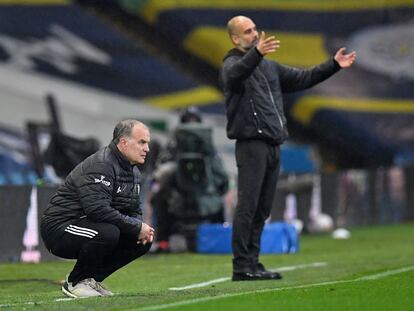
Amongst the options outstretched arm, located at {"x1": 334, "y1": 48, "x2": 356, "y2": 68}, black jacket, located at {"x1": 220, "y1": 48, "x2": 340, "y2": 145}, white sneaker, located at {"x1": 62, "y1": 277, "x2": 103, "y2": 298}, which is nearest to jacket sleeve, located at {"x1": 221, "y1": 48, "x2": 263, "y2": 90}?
black jacket, located at {"x1": 220, "y1": 48, "x2": 340, "y2": 145}

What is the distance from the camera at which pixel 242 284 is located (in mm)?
9977

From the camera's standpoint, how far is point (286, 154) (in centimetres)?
2364

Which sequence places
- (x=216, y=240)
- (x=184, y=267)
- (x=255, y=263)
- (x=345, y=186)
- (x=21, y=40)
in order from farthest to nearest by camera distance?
(x=21, y=40)
(x=345, y=186)
(x=216, y=240)
(x=184, y=267)
(x=255, y=263)

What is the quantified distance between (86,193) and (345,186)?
14.5 metres

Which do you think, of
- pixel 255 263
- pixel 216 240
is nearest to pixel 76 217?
pixel 255 263

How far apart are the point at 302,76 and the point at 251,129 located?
727 millimetres

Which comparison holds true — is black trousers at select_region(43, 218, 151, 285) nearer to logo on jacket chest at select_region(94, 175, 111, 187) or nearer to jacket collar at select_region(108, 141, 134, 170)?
logo on jacket chest at select_region(94, 175, 111, 187)

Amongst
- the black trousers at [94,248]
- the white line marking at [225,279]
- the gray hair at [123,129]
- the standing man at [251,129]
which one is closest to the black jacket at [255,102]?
the standing man at [251,129]

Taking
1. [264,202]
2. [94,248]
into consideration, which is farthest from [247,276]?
[94,248]

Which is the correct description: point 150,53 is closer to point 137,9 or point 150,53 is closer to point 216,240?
point 137,9

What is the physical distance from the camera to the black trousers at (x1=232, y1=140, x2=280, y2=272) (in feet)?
34.2

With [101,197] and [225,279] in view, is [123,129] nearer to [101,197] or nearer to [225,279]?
[101,197]

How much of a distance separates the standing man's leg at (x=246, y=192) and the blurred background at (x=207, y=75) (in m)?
12.7

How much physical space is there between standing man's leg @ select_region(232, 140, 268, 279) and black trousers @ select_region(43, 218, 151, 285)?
180 cm
